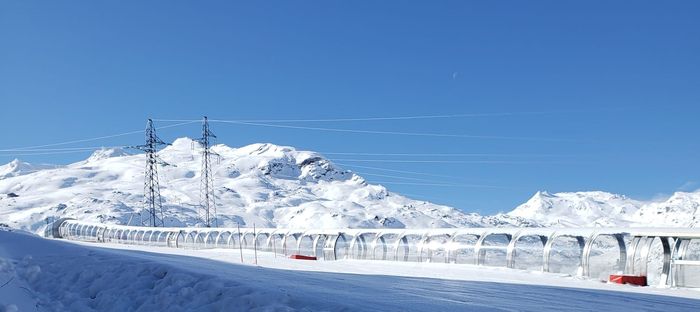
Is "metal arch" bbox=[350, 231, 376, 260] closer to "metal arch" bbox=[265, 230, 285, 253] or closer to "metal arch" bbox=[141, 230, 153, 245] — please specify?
"metal arch" bbox=[265, 230, 285, 253]

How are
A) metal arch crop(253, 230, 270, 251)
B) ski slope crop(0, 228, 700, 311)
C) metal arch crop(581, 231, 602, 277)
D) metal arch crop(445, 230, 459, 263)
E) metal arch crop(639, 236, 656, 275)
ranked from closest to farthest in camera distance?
ski slope crop(0, 228, 700, 311), metal arch crop(639, 236, 656, 275), metal arch crop(581, 231, 602, 277), metal arch crop(445, 230, 459, 263), metal arch crop(253, 230, 270, 251)

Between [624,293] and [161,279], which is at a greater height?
[161,279]

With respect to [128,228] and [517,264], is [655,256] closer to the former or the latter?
[517,264]

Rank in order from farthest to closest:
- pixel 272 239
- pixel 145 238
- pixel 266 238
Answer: pixel 145 238
pixel 266 238
pixel 272 239

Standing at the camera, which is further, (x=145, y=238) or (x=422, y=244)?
(x=145, y=238)

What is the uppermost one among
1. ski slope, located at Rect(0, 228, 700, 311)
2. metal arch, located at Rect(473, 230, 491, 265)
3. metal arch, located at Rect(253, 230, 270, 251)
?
ski slope, located at Rect(0, 228, 700, 311)

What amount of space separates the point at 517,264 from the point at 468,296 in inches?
516

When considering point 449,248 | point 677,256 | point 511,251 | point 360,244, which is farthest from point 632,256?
point 360,244

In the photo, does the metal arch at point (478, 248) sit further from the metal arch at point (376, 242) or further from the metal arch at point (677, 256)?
the metal arch at point (677, 256)

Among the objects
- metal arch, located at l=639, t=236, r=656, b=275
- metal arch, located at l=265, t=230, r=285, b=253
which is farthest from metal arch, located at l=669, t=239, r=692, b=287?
metal arch, located at l=265, t=230, r=285, b=253

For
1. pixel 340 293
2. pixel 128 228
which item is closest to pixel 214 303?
pixel 340 293

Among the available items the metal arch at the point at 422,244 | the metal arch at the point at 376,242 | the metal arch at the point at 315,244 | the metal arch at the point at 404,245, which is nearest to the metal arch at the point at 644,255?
the metal arch at the point at 422,244

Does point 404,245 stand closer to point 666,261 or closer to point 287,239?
point 287,239

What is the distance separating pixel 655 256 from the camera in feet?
71.9
